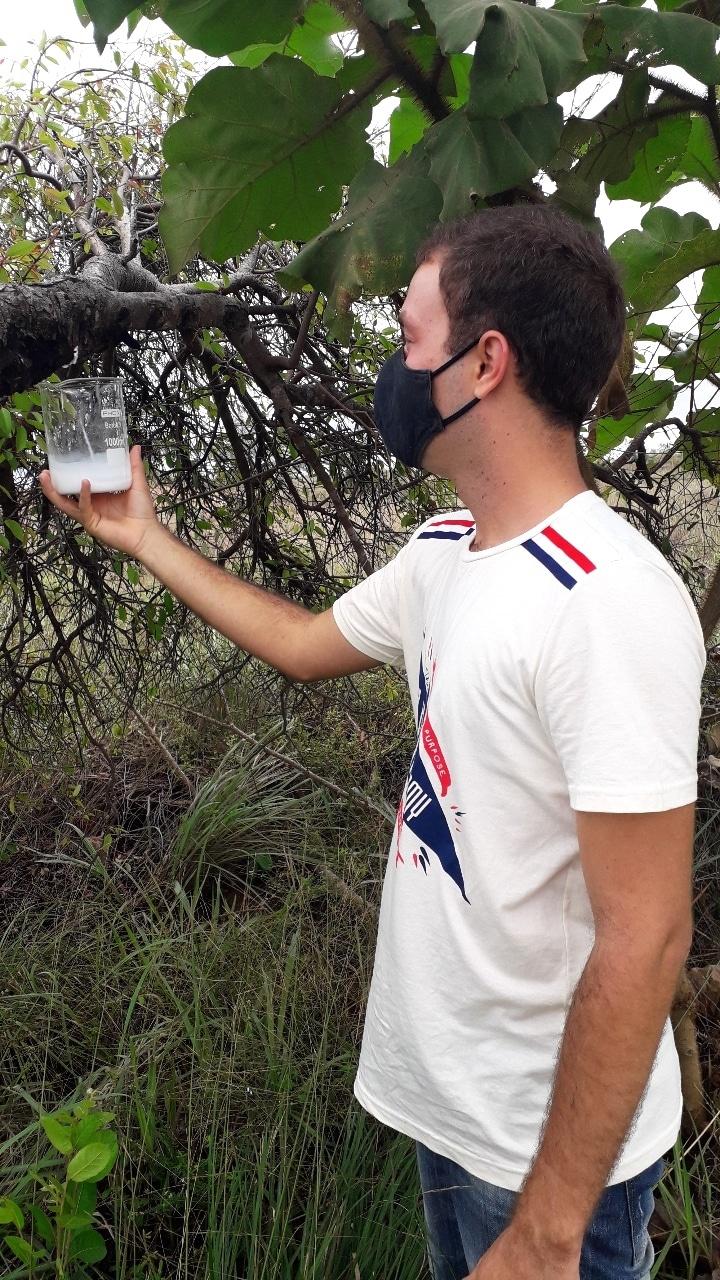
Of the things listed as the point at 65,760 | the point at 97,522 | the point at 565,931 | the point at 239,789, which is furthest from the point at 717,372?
the point at 65,760

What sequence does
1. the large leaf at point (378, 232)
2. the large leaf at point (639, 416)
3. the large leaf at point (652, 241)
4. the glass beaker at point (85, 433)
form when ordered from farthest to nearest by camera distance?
the large leaf at point (639, 416) < the large leaf at point (652, 241) < the glass beaker at point (85, 433) < the large leaf at point (378, 232)

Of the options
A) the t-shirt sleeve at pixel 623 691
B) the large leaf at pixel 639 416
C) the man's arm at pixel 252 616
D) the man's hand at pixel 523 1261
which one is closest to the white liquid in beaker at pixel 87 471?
the man's arm at pixel 252 616

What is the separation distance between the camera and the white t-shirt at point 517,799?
3.95ft

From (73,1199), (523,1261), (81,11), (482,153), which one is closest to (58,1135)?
(73,1199)

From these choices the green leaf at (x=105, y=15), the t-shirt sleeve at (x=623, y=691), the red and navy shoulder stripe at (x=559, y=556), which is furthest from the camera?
the green leaf at (x=105, y=15)

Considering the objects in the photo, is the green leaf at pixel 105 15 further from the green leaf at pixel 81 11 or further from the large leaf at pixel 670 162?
the large leaf at pixel 670 162

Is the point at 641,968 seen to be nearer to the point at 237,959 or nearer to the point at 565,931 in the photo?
the point at 565,931

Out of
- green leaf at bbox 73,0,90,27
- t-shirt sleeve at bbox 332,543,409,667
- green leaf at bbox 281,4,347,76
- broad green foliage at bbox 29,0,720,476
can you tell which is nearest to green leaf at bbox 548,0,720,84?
broad green foliage at bbox 29,0,720,476

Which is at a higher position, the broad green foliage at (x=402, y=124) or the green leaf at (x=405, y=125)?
the green leaf at (x=405, y=125)

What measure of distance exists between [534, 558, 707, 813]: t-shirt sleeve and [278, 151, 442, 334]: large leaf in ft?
2.50

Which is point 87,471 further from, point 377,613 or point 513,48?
point 513,48

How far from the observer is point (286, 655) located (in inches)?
83.6

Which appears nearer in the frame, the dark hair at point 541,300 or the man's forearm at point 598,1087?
the man's forearm at point 598,1087

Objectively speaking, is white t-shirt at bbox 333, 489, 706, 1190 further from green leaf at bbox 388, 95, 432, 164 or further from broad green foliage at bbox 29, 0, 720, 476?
green leaf at bbox 388, 95, 432, 164
